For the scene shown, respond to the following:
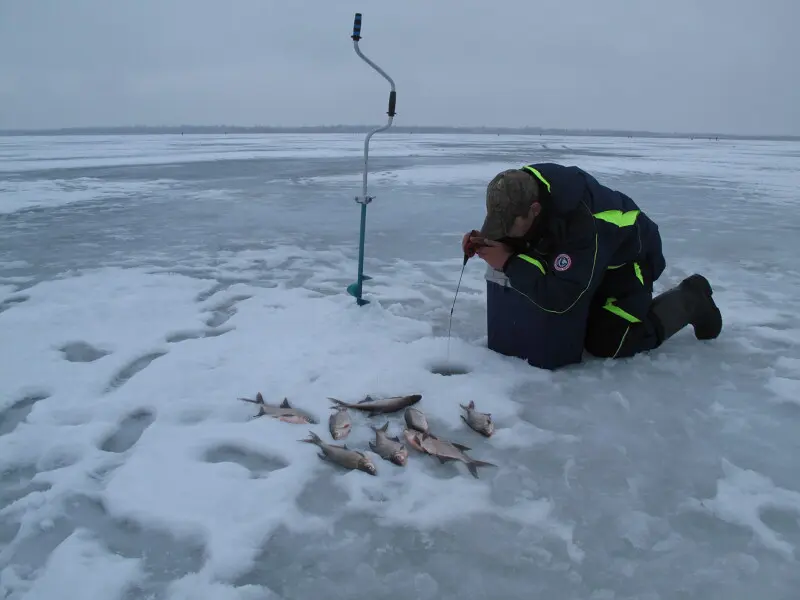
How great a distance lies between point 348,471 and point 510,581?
835mm

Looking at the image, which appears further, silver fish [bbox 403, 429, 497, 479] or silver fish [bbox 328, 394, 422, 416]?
silver fish [bbox 328, 394, 422, 416]

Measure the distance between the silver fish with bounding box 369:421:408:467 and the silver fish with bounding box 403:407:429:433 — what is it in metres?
0.11

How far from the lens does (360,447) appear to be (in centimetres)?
264

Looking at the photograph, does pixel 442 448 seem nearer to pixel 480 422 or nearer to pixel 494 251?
pixel 480 422

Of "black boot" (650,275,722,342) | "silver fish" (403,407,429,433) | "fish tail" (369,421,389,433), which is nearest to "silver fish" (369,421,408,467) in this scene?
"fish tail" (369,421,389,433)

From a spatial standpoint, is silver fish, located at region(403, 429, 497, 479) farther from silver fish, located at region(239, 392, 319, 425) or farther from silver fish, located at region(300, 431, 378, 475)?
silver fish, located at region(239, 392, 319, 425)

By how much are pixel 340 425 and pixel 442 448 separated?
0.50 meters

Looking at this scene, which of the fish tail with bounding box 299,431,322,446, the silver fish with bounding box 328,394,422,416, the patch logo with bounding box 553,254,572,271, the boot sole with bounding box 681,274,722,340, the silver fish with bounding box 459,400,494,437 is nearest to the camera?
the fish tail with bounding box 299,431,322,446

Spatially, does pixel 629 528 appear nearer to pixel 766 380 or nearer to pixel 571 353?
pixel 571 353

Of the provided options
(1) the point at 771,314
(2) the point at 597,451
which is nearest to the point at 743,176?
(1) the point at 771,314

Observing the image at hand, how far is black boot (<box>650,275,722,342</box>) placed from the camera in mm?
3600

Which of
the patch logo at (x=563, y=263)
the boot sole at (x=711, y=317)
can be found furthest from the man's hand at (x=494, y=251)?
the boot sole at (x=711, y=317)

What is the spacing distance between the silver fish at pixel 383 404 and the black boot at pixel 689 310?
1724 millimetres

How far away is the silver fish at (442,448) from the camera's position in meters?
2.46
